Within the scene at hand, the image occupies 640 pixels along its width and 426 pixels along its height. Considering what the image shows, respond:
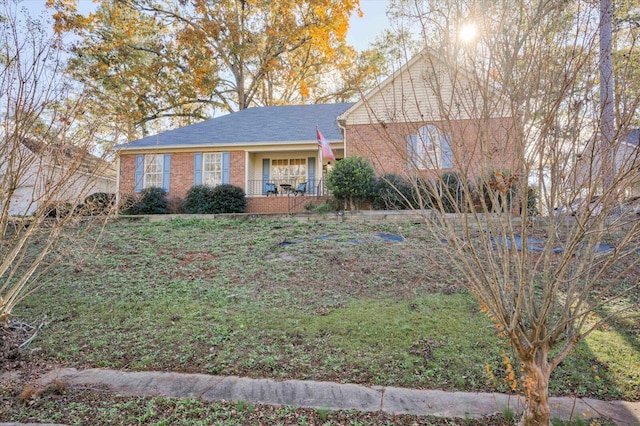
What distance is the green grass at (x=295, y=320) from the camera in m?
4.07

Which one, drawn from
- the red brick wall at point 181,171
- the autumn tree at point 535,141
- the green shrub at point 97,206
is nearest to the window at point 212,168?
→ the red brick wall at point 181,171

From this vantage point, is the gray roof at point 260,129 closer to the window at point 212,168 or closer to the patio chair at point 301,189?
the window at point 212,168

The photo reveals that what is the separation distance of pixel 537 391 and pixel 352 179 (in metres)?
9.49

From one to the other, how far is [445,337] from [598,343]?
6.14ft

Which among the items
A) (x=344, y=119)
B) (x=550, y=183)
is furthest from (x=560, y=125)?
(x=344, y=119)

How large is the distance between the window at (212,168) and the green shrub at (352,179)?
5.94 m

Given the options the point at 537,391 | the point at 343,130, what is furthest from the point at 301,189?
the point at 537,391

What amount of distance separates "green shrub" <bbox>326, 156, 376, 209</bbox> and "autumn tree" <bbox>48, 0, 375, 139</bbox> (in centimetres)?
1186

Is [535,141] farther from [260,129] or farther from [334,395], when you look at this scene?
[260,129]

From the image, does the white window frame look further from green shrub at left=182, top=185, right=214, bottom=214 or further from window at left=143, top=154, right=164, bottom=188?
window at left=143, top=154, right=164, bottom=188

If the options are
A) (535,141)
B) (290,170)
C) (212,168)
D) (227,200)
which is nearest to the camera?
(535,141)

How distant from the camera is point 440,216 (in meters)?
3.04

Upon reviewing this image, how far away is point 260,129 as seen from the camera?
1689cm

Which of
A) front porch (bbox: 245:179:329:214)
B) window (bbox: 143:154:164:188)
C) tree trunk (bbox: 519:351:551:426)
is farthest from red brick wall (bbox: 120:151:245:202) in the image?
tree trunk (bbox: 519:351:551:426)
